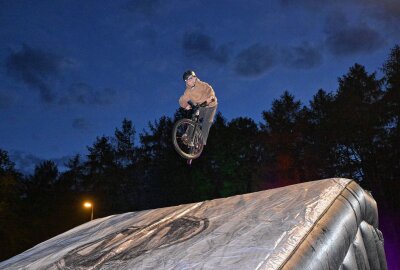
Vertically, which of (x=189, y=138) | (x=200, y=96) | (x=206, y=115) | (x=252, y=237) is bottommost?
(x=252, y=237)

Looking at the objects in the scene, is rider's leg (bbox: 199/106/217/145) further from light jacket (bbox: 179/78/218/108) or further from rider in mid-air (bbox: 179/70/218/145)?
light jacket (bbox: 179/78/218/108)

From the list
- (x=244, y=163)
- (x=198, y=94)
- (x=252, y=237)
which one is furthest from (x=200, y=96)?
(x=244, y=163)

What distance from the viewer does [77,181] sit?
67312 millimetres

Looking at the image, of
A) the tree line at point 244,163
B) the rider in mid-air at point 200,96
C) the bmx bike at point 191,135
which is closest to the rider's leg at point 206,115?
the rider in mid-air at point 200,96

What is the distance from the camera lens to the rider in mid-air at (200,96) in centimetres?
880

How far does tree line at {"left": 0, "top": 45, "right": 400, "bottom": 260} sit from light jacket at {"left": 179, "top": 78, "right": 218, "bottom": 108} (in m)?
32.5

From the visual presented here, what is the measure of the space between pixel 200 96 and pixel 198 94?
8 centimetres

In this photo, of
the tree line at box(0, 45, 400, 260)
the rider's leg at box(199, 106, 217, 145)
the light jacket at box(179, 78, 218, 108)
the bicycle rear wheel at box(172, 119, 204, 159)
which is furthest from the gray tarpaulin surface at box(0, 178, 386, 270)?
the tree line at box(0, 45, 400, 260)

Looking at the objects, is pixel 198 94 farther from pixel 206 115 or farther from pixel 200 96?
pixel 206 115

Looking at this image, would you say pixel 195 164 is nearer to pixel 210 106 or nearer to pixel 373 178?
pixel 373 178

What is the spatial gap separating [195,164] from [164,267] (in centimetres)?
4251

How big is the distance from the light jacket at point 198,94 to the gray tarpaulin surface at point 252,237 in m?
2.85

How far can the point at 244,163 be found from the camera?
46500 mm

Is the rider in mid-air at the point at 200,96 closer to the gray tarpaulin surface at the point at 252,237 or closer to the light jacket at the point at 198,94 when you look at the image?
the light jacket at the point at 198,94
